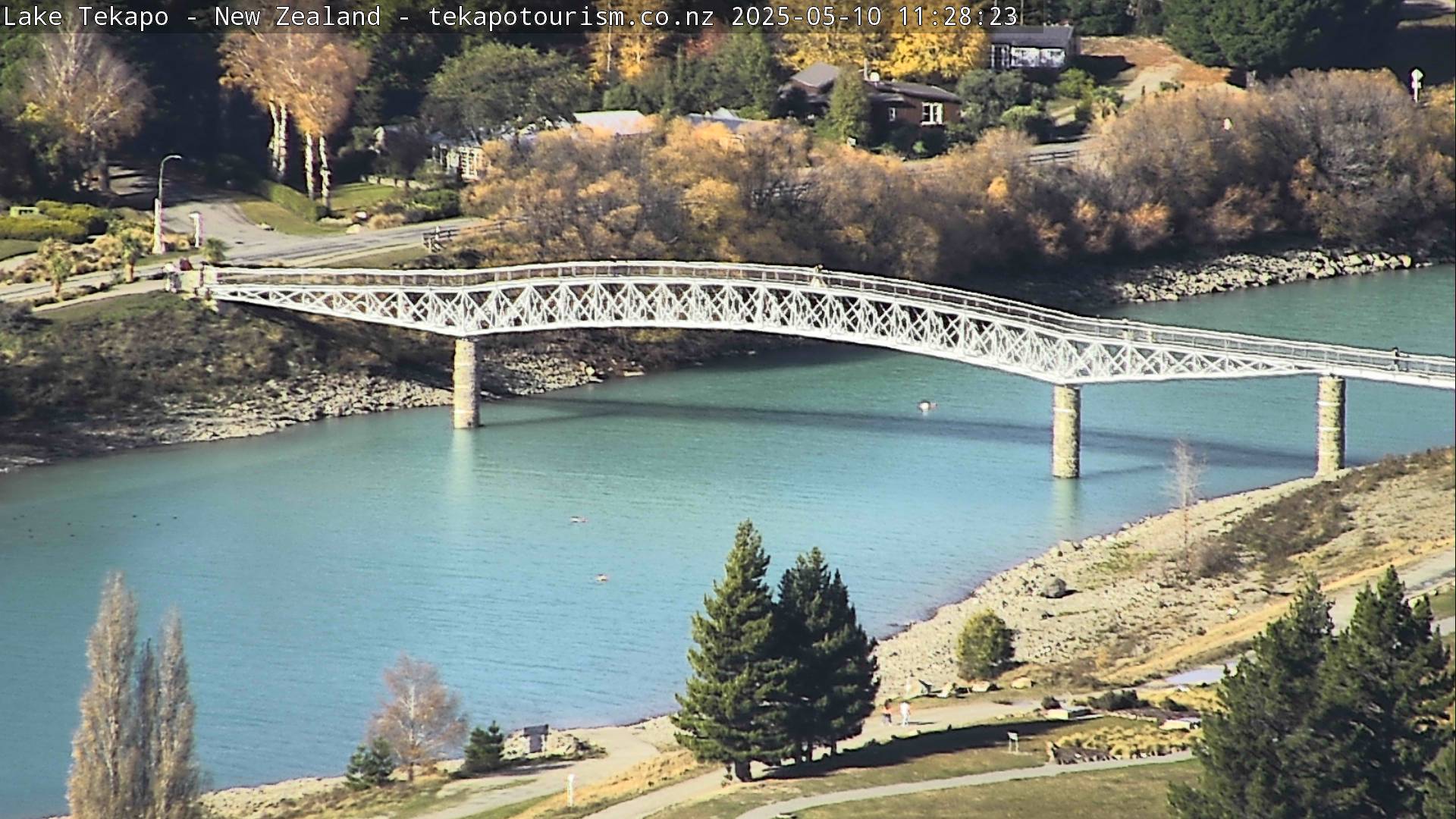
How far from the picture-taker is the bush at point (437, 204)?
106 m

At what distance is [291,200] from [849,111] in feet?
86.0

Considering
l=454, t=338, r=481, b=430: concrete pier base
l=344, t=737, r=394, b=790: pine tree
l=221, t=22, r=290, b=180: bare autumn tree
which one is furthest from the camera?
l=221, t=22, r=290, b=180: bare autumn tree

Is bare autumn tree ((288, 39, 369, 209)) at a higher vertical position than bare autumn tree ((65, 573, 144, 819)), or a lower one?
higher

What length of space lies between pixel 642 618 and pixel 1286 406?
29664 mm

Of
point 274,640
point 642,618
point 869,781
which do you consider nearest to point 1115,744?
point 869,781

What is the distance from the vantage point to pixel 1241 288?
370ft

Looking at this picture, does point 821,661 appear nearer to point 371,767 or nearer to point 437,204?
point 371,767

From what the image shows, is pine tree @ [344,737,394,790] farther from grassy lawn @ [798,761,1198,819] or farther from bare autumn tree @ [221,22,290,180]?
bare autumn tree @ [221,22,290,180]

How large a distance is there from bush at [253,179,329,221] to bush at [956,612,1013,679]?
5427 cm

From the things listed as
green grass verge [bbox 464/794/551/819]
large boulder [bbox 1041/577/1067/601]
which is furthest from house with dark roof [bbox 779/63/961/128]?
green grass verge [bbox 464/794/551/819]

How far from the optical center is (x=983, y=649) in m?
56.5

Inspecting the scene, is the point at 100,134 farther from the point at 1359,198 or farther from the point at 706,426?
the point at 1359,198

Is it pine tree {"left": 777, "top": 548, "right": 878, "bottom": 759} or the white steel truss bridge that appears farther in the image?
the white steel truss bridge

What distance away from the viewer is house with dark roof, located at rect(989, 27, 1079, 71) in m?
129
